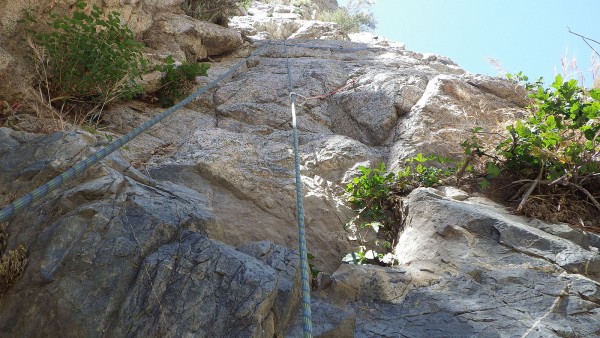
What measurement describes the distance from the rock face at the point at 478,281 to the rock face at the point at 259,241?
10 mm

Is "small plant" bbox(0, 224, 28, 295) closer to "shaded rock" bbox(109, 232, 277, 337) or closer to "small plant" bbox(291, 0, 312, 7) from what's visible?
"shaded rock" bbox(109, 232, 277, 337)

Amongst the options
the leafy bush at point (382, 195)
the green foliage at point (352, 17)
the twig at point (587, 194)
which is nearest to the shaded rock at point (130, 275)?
the leafy bush at point (382, 195)

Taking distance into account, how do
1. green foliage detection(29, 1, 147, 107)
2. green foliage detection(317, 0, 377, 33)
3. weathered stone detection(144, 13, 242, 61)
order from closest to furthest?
1. green foliage detection(29, 1, 147, 107)
2. weathered stone detection(144, 13, 242, 61)
3. green foliage detection(317, 0, 377, 33)

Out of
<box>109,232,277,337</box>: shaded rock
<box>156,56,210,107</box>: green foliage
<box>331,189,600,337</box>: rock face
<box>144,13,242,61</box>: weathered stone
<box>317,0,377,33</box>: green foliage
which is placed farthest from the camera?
<box>317,0,377,33</box>: green foliage

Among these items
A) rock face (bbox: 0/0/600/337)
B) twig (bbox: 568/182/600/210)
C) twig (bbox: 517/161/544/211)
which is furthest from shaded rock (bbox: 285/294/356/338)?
twig (bbox: 568/182/600/210)

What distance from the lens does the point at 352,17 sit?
16.4 meters

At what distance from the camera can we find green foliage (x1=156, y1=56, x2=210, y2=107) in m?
5.61

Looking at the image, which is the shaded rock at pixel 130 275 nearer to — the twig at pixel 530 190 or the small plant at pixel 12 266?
the small plant at pixel 12 266

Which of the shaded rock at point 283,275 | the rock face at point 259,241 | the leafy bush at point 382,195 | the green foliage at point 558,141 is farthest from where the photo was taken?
the leafy bush at point 382,195

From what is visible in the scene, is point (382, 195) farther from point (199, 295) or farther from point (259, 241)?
point (199, 295)

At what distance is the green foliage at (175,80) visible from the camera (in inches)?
221

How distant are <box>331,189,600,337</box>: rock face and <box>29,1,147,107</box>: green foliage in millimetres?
3007

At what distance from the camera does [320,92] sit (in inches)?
249

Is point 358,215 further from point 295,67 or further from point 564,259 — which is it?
point 295,67
